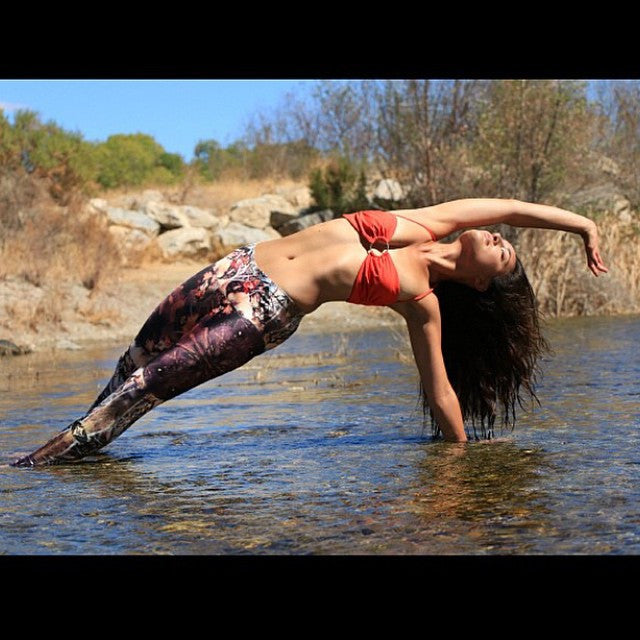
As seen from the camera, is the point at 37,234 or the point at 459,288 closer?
the point at 459,288

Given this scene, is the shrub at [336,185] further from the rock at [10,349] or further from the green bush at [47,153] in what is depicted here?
the rock at [10,349]

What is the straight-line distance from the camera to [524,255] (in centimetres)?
1519

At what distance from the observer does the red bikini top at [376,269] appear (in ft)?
18.0

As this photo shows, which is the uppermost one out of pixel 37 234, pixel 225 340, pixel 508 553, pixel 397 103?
pixel 397 103

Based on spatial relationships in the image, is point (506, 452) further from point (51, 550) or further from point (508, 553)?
point (51, 550)

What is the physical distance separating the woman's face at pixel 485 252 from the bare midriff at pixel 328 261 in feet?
0.77

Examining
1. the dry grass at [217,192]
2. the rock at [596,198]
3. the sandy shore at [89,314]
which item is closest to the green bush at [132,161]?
the dry grass at [217,192]

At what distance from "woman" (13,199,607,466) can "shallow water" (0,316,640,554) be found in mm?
295

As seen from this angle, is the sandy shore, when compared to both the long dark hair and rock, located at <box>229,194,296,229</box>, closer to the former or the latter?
the long dark hair

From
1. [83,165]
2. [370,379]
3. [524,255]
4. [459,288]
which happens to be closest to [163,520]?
[459,288]

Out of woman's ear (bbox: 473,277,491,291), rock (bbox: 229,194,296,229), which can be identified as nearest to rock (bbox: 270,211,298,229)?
rock (bbox: 229,194,296,229)

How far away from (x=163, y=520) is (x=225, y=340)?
4.47 feet

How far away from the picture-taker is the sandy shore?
15.0m
